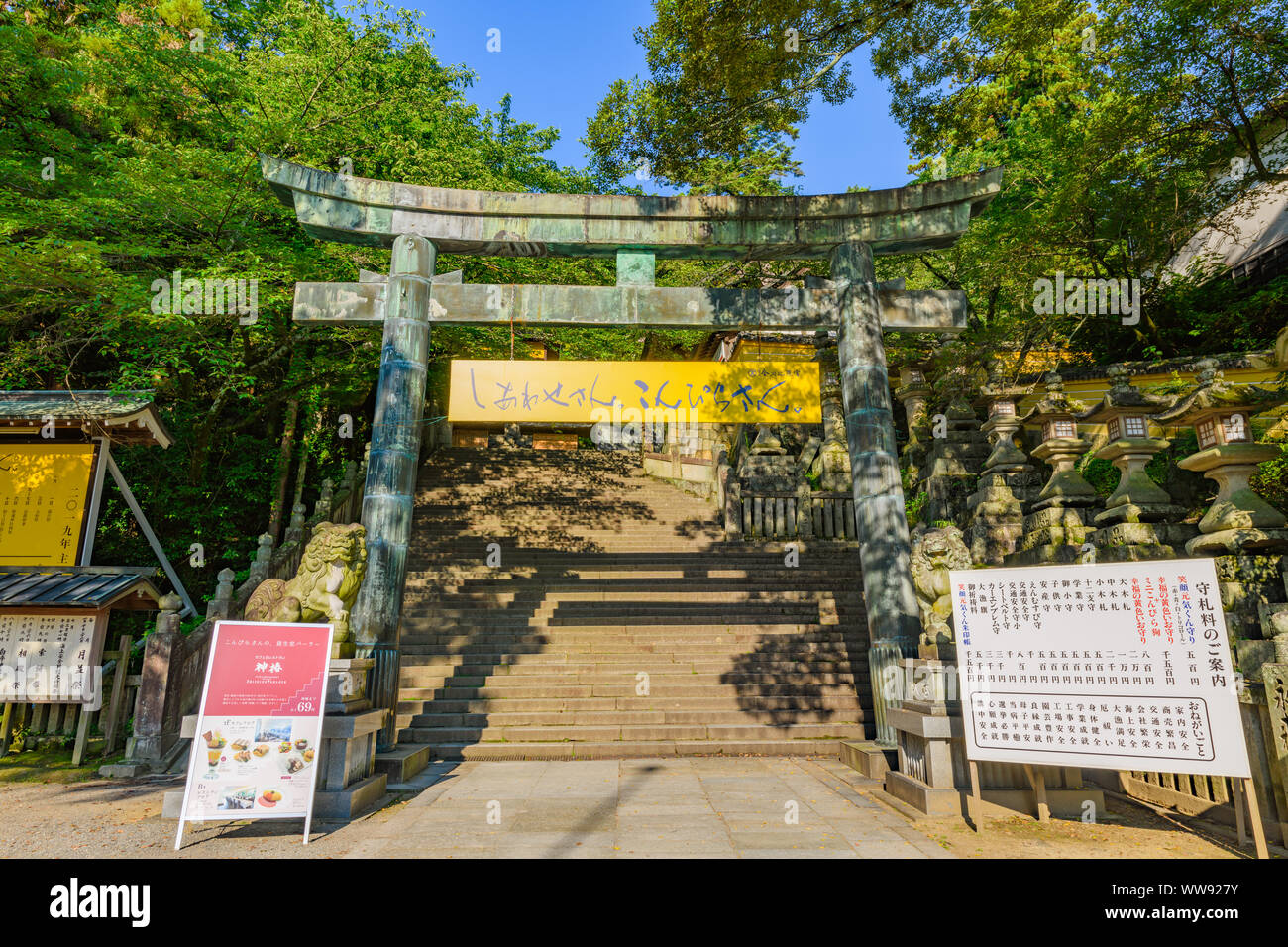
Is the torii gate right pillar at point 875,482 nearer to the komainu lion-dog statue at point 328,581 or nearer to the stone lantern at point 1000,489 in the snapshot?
the stone lantern at point 1000,489

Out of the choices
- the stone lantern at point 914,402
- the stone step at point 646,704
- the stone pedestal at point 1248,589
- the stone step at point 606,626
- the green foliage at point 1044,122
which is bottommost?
the stone step at point 646,704

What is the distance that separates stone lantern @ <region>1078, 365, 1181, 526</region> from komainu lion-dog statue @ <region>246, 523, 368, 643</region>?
9.20 m

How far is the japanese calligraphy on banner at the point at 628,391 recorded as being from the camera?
25.6 ft

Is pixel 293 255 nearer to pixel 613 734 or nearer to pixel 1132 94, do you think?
pixel 613 734

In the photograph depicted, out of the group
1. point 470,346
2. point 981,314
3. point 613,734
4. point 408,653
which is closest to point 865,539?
point 613,734

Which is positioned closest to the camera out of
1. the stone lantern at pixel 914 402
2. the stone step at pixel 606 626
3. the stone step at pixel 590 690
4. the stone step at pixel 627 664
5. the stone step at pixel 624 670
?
the stone step at pixel 590 690

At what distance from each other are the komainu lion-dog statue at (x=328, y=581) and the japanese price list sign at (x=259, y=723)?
879 millimetres

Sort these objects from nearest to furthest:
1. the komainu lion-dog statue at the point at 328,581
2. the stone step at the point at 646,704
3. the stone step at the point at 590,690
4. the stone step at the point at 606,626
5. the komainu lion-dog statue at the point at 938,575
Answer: the komainu lion-dog statue at the point at 328,581, the komainu lion-dog statue at the point at 938,575, the stone step at the point at 646,704, the stone step at the point at 590,690, the stone step at the point at 606,626

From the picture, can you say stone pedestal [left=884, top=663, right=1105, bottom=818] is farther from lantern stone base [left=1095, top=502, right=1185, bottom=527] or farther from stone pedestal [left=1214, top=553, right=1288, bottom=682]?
lantern stone base [left=1095, top=502, right=1185, bottom=527]

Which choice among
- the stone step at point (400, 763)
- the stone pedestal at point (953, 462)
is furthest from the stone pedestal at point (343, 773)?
the stone pedestal at point (953, 462)

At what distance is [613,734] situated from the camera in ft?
26.0

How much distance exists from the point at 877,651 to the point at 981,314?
574 inches

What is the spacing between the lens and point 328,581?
5.86 metres

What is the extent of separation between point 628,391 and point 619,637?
13.3 ft
